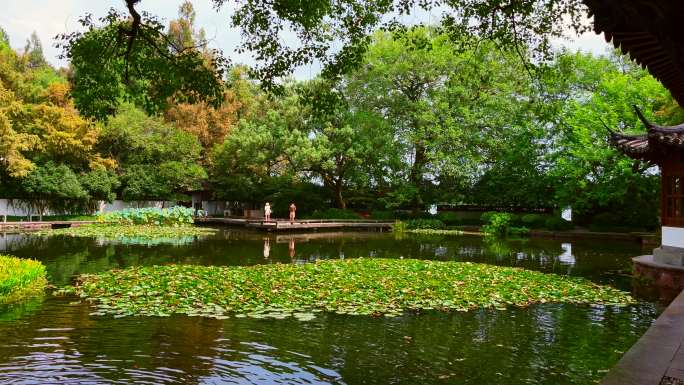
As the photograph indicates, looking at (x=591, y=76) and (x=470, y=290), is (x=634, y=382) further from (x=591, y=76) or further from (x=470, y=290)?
(x=591, y=76)

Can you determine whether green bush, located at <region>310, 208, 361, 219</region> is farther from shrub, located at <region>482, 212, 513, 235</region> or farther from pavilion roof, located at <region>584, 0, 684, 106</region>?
pavilion roof, located at <region>584, 0, 684, 106</region>

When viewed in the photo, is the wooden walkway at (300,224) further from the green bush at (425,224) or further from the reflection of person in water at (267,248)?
the reflection of person in water at (267,248)

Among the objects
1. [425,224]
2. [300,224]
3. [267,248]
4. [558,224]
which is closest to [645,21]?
[267,248]

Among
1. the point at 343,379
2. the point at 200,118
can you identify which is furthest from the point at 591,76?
the point at 343,379

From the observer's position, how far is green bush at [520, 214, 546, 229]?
34750mm

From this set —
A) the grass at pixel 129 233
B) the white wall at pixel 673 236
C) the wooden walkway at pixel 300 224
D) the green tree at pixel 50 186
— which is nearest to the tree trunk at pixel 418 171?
the wooden walkway at pixel 300 224

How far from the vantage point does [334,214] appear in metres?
40.6

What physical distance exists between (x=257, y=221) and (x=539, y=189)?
63.4 feet

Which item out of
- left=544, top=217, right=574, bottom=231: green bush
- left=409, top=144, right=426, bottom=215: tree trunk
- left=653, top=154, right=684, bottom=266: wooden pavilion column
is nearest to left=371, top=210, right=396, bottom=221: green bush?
left=409, top=144, right=426, bottom=215: tree trunk

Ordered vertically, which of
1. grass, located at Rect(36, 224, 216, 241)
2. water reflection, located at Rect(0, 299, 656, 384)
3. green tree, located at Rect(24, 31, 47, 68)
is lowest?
water reflection, located at Rect(0, 299, 656, 384)

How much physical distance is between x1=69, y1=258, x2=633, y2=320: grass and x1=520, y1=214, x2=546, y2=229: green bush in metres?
21.3

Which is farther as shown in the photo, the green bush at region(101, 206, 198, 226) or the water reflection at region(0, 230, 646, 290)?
the green bush at region(101, 206, 198, 226)

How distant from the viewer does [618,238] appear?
30.1 metres

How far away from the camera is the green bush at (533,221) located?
34.8 m
